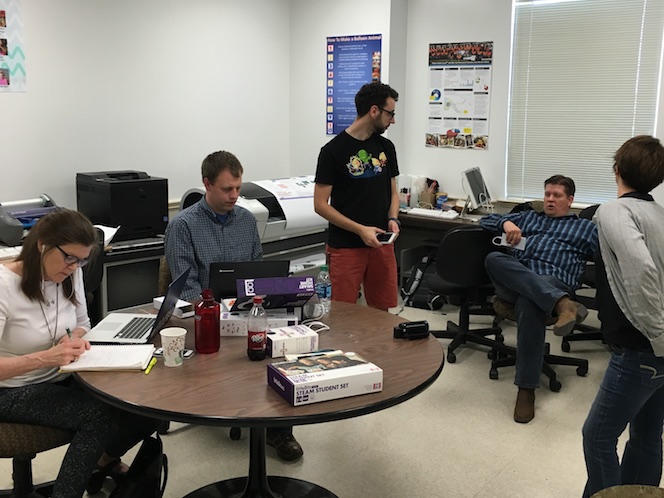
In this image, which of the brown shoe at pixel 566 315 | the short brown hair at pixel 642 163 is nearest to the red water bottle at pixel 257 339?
the short brown hair at pixel 642 163

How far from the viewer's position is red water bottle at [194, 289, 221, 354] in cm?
197

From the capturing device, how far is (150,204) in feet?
12.7

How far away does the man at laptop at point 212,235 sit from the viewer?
2.63 meters

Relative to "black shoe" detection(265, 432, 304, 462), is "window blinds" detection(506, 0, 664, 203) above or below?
above

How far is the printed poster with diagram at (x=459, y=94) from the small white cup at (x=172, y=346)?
3723 millimetres

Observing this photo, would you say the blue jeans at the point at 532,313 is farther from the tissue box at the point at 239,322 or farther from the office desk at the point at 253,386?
the tissue box at the point at 239,322

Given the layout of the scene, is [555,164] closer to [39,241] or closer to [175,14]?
Answer: [175,14]

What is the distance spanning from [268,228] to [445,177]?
178 centimetres

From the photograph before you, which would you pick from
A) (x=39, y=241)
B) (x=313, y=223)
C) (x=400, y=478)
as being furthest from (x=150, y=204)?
(x=400, y=478)

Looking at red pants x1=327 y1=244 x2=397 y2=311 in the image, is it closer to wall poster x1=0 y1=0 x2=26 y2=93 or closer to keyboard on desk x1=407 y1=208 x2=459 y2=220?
keyboard on desk x1=407 y1=208 x2=459 y2=220

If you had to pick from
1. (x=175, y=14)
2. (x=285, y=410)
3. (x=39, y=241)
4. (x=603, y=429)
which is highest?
(x=175, y=14)

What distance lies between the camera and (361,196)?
10.4ft

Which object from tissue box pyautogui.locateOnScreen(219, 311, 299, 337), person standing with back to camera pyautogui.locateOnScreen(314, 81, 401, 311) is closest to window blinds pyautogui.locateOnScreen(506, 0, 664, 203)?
person standing with back to camera pyautogui.locateOnScreen(314, 81, 401, 311)

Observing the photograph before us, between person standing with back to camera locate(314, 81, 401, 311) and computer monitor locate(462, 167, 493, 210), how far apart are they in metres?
1.62
